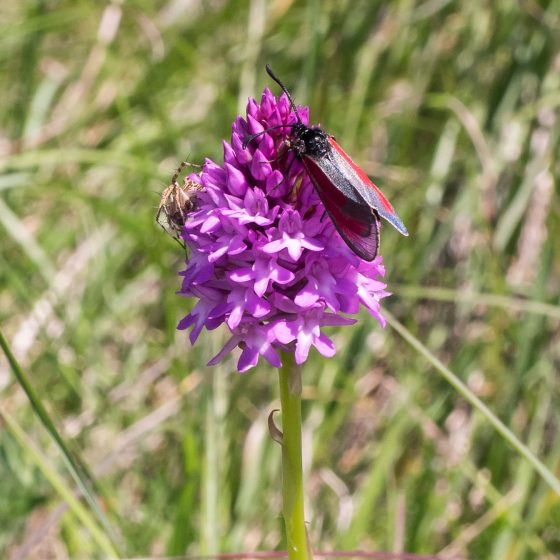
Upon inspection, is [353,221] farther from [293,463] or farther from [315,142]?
[293,463]

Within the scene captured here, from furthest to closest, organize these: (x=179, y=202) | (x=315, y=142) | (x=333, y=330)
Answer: (x=333, y=330) < (x=179, y=202) < (x=315, y=142)

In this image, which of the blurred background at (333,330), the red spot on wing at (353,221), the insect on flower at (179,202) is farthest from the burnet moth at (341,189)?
the blurred background at (333,330)

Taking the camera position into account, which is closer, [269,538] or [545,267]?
[269,538]

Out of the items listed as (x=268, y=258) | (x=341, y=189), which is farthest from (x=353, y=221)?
(x=268, y=258)

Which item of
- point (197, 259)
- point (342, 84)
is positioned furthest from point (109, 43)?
point (197, 259)

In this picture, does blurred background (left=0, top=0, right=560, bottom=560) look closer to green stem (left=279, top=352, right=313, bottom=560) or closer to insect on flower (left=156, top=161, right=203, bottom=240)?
green stem (left=279, top=352, right=313, bottom=560)

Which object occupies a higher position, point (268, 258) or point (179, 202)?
point (179, 202)

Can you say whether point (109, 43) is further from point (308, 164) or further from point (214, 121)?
point (308, 164)
